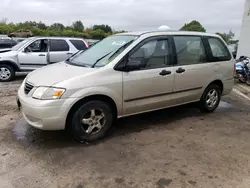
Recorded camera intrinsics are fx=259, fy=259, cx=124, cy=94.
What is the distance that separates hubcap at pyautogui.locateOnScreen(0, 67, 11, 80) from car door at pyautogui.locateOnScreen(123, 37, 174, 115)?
634 cm

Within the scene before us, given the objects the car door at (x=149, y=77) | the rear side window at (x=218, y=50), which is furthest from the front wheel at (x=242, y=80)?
A: the car door at (x=149, y=77)

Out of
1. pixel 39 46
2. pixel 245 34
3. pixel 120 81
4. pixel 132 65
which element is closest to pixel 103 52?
pixel 132 65

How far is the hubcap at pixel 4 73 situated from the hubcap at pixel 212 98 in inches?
269

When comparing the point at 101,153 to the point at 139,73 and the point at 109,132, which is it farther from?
the point at 139,73

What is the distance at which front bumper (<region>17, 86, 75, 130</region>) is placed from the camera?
356 centimetres

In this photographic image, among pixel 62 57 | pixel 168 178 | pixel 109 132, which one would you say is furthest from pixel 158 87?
pixel 62 57

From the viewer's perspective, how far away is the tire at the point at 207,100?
5457mm

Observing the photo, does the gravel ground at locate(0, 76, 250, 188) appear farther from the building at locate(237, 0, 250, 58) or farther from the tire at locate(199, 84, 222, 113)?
the building at locate(237, 0, 250, 58)

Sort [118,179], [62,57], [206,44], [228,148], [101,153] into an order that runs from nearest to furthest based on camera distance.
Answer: [118,179] → [101,153] → [228,148] → [206,44] → [62,57]

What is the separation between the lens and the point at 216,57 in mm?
5414

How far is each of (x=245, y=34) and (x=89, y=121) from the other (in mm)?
11018

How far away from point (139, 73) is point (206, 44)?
1880 mm

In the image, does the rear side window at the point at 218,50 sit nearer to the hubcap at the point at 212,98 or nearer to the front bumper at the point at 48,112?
the hubcap at the point at 212,98

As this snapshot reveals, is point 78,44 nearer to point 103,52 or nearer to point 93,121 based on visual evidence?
point 103,52
